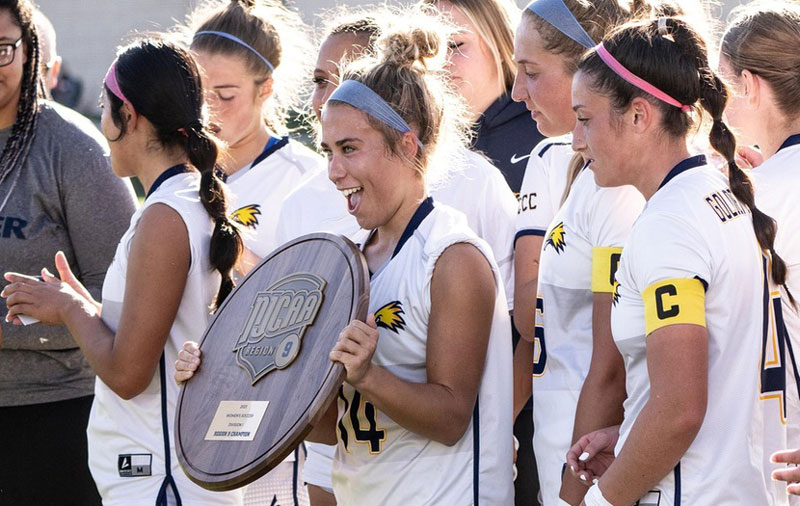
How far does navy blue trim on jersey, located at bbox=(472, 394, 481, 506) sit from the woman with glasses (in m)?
1.55

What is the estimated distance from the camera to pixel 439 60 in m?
2.89

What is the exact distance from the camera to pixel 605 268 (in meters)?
2.48

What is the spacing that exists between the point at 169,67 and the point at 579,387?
1.48m

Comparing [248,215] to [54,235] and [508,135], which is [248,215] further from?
[508,135]

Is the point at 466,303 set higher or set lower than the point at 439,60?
lower

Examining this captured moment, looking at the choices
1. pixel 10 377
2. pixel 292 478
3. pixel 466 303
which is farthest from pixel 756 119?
pixel 10 377

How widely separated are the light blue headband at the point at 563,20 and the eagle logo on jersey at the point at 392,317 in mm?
994

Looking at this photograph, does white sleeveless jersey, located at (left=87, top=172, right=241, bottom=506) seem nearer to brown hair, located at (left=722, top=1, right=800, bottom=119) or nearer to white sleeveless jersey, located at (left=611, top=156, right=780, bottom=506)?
white sleeveless jersey, located at (left=611, top=156, right=780, bottom=506)

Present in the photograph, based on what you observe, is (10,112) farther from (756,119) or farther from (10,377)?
(756,119)

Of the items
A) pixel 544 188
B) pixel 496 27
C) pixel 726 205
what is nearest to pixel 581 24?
pixel 544 188

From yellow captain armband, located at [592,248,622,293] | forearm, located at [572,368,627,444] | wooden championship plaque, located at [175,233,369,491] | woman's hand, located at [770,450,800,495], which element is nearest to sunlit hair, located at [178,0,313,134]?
wooden championship plaque, located at [175,233,369,491]

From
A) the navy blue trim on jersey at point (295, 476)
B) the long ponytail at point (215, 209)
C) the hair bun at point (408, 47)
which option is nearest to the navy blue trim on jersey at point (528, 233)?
the hair bun at point (408, 47)

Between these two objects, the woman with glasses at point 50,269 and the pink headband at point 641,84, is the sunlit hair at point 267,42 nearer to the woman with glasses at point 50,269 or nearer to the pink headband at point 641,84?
the woman with glasses at point 50,269

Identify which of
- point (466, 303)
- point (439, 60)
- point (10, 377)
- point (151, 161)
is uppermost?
point (439, 60)
